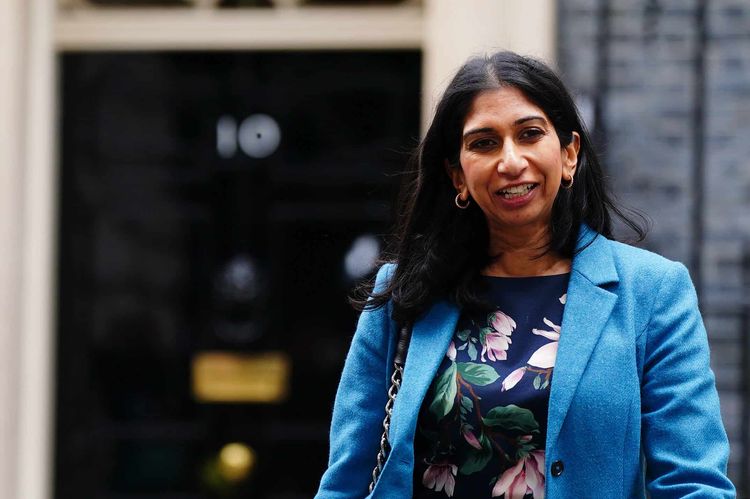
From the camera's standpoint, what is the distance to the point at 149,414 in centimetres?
512

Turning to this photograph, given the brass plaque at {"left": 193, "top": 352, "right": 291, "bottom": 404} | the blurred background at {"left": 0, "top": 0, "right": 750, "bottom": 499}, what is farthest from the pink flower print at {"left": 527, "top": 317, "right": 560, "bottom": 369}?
the brass plaque at {"left": 193, "top": 352, "right": 291, "bottom": 404}

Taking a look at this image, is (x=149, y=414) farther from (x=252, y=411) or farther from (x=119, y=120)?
(x=119, y=120)

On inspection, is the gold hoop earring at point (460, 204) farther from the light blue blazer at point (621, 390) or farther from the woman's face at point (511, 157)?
the light blue blazer at point (621, 390)

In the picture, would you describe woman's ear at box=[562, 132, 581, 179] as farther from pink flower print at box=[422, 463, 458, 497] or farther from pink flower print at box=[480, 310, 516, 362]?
pink flower print at box=[422, 463, 458, 497]

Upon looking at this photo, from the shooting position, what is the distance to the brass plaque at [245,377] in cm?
505

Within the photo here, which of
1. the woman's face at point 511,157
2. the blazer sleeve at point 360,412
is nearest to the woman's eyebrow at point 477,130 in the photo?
the woman's face at point 511,157

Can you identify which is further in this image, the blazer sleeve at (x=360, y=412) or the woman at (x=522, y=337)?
the blazer sleeve at (x=360, y=412)

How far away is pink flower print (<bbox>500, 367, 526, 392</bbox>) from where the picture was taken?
81.1 inches

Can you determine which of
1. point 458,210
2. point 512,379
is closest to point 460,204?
point 458,210

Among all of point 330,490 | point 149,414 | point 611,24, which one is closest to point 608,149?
point 611,24

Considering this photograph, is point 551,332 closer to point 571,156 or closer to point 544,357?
point 544,357

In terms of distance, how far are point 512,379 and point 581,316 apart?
6.4 inches

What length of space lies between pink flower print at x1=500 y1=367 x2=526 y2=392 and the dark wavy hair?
0.17 m

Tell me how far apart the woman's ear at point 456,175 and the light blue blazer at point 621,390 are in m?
0.25
